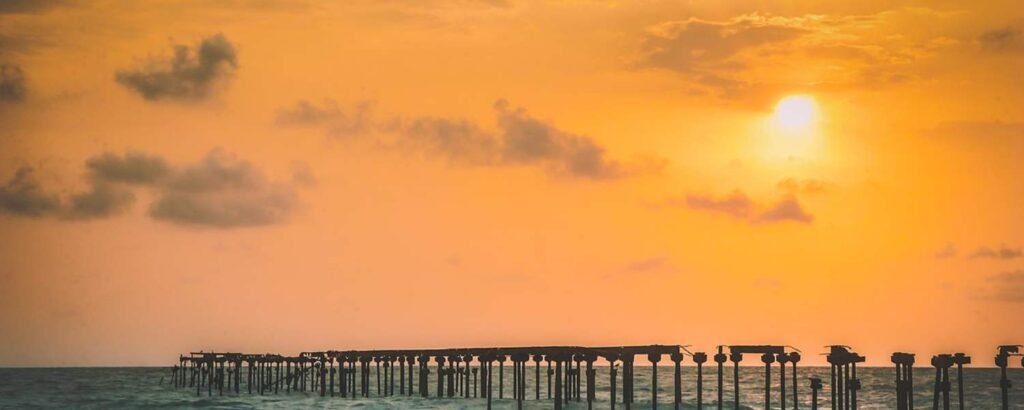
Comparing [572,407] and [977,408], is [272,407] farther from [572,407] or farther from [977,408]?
[977,408]

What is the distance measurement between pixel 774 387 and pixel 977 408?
187 feet

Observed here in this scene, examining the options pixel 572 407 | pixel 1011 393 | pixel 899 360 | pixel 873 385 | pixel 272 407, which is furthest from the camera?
pixel 873 385

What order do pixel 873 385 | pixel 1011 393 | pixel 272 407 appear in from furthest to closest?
pixel 873 385 < pixel 1011 393 < pixel 272 407

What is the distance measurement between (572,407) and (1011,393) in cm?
11118

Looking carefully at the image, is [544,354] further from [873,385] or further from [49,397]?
[873,385]

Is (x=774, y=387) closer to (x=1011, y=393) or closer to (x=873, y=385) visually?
(x=873, y=385)

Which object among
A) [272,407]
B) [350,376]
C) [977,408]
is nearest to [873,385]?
[977,408]

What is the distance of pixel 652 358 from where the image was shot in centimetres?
6594

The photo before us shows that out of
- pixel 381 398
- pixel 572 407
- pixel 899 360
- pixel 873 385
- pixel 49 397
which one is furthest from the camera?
pixel 873 385

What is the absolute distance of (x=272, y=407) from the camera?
327ft

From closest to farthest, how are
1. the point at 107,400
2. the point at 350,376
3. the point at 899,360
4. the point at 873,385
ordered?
the point at 899,360 → the point at 350,376 → the point at 107,400 → the point at 873,385

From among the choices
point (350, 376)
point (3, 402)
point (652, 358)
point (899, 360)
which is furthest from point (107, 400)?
point (899, 360)

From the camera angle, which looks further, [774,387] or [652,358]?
[774,387]

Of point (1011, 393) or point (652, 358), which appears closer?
point (652, 358)
